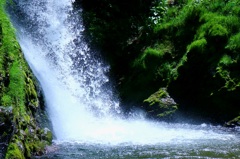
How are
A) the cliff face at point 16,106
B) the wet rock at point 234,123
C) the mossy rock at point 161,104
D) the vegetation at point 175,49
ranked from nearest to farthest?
the cliff face at point 16,106
the wet rock at point 234,123
the vegetation at point 175,49
the mossy rock at point 161,104

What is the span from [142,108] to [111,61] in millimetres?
2890

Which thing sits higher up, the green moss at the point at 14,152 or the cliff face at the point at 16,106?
the cliff face at the point at 16,106

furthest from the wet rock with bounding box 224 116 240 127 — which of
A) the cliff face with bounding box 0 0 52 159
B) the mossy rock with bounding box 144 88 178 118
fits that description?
the cliff face with bounding box 0 0 52 159

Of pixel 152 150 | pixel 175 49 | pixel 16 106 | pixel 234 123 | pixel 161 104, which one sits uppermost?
pixel 175 49

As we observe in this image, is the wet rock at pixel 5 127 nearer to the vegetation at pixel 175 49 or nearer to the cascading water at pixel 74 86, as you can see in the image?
the cascading water at pixel 74 86

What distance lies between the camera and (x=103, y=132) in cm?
982

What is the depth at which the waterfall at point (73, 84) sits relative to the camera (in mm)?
9539

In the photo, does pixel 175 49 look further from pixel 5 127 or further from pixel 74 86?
pixel 5 127

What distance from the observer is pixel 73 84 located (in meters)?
12.9

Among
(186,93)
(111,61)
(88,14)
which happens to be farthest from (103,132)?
(88,14)

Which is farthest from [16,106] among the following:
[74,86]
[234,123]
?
[234,123]

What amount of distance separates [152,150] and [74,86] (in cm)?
599

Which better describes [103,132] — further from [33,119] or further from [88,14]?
[88,14]

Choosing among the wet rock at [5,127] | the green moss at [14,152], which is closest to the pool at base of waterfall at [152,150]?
the green moss at [14,152]
